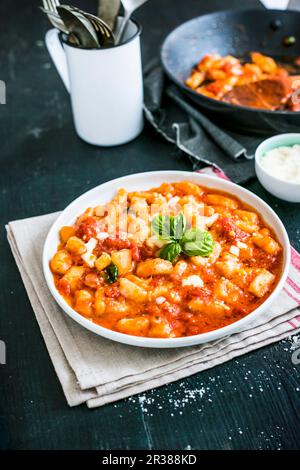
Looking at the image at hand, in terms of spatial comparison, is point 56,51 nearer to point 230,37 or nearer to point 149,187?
point 149,187

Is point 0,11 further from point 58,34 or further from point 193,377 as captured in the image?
point 193,377

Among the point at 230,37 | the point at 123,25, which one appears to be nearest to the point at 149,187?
the point at 123,25

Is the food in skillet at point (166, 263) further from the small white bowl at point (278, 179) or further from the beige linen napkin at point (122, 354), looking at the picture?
the small white bowl at point (278, 179)

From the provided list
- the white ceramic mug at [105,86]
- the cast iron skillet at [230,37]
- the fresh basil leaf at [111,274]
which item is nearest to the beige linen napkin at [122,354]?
the fresh basil leaf at [111,274]

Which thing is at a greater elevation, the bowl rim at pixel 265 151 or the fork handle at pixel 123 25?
the fork handle at pixel 123 25

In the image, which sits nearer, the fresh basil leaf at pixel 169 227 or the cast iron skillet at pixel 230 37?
the fresh basil leaf at pixel 169 227

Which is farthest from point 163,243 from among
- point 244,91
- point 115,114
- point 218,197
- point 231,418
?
point 244,91

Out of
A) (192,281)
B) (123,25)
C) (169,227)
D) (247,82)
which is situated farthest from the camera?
(247,82)
